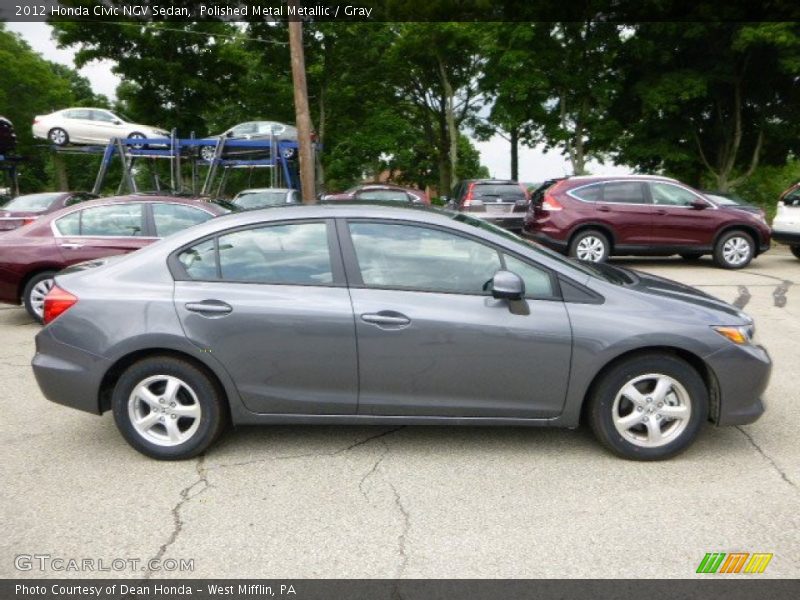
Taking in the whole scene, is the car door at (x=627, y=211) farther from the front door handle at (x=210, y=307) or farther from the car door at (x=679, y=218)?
the front door handle at (x=210, y=307)

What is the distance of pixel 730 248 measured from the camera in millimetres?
11445

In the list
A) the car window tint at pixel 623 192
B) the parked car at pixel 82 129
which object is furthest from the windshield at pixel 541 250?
the parked car at pixel 82 129

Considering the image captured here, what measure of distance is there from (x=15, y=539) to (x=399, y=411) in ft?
6.45

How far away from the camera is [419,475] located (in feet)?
11.4

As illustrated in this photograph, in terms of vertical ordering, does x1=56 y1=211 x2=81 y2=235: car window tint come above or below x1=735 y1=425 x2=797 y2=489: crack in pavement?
above

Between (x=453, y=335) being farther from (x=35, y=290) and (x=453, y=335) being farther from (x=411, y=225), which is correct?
(x=35, y=290)

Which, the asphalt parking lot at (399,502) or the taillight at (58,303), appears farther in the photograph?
the taillight at (58,303)

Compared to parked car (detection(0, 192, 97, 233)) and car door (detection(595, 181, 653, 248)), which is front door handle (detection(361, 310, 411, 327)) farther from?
parked car (detection(0, 192, 97, 233))

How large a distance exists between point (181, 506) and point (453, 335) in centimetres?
167

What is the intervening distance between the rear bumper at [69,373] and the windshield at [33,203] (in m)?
9.63

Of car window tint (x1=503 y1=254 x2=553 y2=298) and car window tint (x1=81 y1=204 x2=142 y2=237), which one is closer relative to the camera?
car window tint (x1=503 y1=254 x2=553 y2=298)

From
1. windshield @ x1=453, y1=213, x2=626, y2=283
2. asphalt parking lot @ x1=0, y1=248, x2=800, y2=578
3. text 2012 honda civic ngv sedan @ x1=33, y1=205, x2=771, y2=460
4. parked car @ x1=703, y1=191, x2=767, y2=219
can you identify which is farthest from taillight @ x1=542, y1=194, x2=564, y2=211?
text 2012 honda civic ngv sedan @ x1=33, y1=205, x2=771, y2=460

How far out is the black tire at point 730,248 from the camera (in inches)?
449

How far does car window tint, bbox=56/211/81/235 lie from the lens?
7152mm
